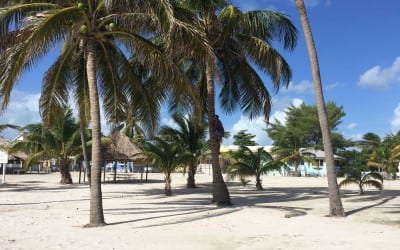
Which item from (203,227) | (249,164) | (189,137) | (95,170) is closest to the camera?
(203,227)

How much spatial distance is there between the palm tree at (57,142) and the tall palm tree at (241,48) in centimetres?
1638

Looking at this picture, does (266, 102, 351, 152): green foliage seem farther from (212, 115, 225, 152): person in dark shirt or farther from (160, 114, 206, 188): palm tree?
(212, 115, 225, 152): person in dark shirt

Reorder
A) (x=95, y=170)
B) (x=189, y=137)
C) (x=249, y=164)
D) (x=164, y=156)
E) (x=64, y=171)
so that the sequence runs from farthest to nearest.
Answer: (x=64, y=171) → (x=189, y=137) → (x=249, y=164) → (x=164, y=156) → (x=95, y=170)

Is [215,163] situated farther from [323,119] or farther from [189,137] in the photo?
[189,137]

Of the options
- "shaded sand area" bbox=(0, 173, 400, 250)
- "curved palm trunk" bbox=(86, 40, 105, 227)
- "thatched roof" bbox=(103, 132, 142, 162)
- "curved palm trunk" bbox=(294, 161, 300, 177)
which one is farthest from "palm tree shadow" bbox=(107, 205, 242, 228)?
"curved palm trunk" bbox=(294, 161, 300, 177)

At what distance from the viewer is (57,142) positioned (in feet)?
105

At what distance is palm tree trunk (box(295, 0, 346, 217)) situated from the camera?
13500mm

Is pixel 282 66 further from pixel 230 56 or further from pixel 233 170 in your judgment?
pixel 233 170

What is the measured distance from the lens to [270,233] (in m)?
Answer: 10.6

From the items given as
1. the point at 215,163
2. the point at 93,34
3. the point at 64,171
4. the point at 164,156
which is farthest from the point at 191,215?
the point at 64,171

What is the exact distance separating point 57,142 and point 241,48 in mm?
18506

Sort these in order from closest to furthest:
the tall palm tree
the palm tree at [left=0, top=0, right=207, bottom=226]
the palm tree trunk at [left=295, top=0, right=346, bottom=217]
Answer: the palm tree at [left=0, top=0, right=207, bottom=226] → the palm tree trunk at [left=295, top=0, right=346, bottom=217] → the tall palm tree

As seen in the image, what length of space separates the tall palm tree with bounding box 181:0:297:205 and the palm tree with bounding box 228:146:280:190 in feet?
23.7

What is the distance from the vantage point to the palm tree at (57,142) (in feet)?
104
